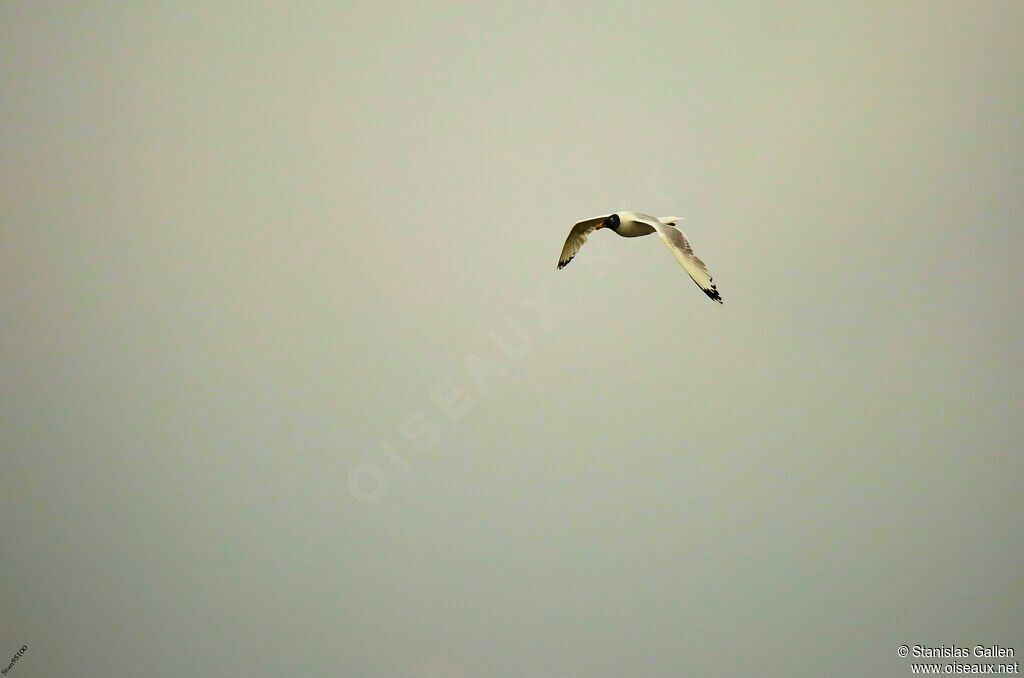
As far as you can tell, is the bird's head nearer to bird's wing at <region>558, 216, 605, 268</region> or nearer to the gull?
the gull

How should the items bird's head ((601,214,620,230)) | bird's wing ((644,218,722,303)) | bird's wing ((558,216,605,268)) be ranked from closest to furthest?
bird's wing ((644,218,722,303))
bird's head ((601,214,620,230))
bird's wing ((558,216,605,268))

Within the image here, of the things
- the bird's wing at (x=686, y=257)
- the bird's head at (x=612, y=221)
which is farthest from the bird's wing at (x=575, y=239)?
the bird's wing at (x=686, y=257)

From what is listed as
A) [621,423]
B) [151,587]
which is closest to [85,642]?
[151,587]

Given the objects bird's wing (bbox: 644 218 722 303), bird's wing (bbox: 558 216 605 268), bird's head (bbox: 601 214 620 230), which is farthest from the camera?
bird's wing (bbox: 558 216 605 268)

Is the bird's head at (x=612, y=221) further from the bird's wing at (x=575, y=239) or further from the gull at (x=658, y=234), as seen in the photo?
the bird's wing at (x=575, y=239)

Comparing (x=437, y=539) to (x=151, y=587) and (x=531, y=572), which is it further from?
(x=151, y=587)

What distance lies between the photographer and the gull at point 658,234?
3324mm

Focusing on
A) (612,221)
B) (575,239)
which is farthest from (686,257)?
(575,239)

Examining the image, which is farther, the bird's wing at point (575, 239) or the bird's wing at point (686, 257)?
the bird's wing at point (575, 239)

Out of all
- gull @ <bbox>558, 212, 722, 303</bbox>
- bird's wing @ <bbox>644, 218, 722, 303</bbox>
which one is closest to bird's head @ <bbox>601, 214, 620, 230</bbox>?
gull @ <bbox>558, 212, 722, 303</bbox>

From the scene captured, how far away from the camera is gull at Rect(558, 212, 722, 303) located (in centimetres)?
332

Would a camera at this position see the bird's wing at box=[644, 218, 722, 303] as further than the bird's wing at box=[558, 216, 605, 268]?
No

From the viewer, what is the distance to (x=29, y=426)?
927cm

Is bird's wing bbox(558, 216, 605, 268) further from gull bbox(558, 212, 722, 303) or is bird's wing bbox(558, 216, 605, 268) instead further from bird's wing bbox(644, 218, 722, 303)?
bird's wing bbox(644, 218, 722, 303)
